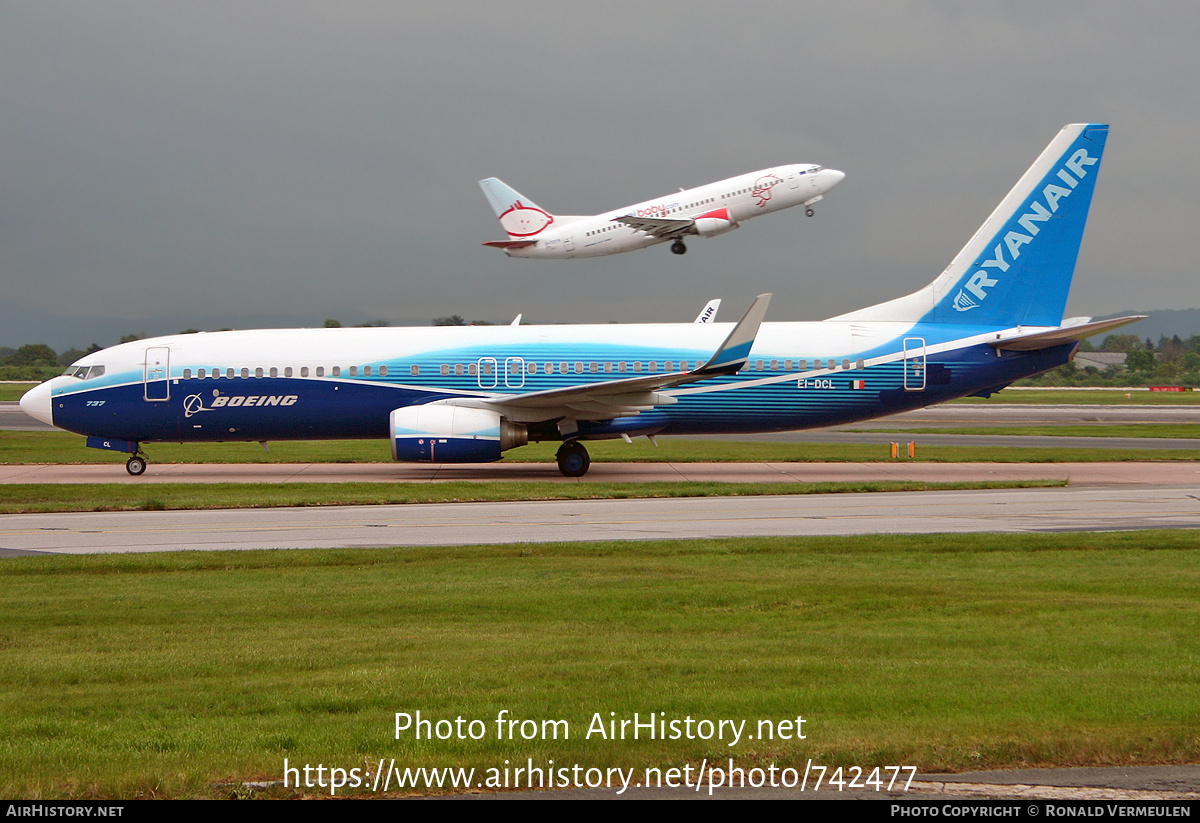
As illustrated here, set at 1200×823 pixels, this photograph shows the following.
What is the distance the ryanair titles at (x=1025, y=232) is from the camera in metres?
28.7

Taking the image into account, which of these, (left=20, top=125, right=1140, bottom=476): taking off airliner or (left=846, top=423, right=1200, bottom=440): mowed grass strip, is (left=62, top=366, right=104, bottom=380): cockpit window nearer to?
(left=20, top=125, right=1140, bottom=476): taking off airliner

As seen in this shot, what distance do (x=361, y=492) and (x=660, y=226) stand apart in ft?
71.9

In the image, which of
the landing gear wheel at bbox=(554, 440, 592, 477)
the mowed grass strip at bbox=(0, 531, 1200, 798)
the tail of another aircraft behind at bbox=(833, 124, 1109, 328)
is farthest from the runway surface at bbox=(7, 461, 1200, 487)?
the mowed grass strip at bbox=(0, 531, 1200, 798)

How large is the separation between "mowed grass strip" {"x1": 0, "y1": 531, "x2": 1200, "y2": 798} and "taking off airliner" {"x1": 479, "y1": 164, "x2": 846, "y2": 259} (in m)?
29.2

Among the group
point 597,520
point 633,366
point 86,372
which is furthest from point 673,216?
point 597,520

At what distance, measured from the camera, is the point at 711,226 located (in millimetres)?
42906

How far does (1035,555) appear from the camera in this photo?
14.8 meters

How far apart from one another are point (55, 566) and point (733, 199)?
33413 millimetres

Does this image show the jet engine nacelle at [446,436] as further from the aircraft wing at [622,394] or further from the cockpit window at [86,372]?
A: the cockpit window at [86,372]

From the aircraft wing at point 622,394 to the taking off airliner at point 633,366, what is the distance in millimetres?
181

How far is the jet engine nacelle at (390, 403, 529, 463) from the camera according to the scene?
86.1 feet

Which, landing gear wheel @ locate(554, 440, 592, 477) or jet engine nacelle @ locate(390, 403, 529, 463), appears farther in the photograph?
landing gear wheel @ locate(554, 440, 592, 477)

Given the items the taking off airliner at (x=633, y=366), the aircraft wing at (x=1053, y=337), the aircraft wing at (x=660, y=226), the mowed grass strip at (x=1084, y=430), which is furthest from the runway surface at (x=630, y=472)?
the aircraft wing at (x=660, y=226)

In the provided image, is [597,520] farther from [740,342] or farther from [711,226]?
[711,226]
